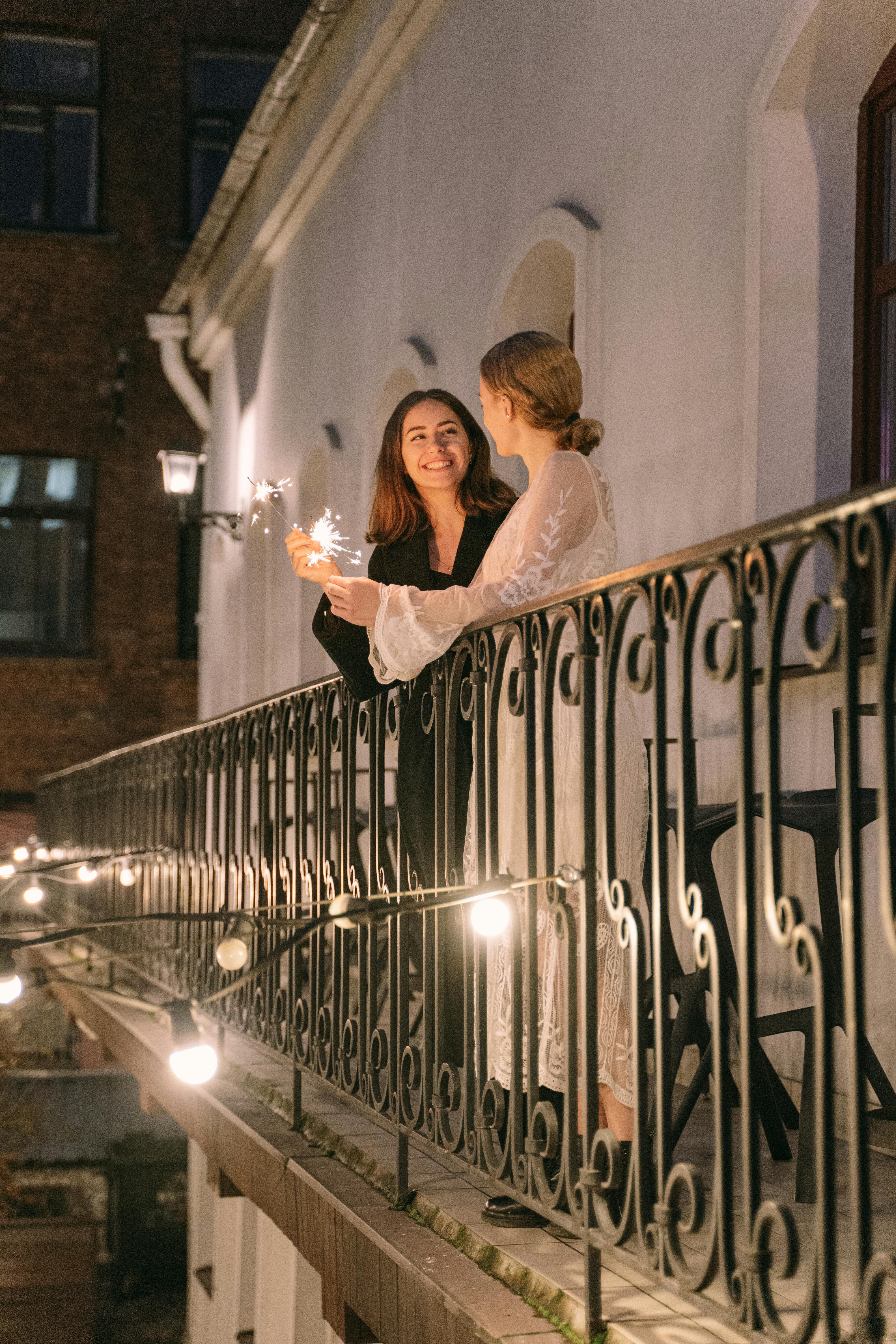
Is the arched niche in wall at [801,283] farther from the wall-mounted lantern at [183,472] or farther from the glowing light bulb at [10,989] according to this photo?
the wall-mounted lantern at [183,472]

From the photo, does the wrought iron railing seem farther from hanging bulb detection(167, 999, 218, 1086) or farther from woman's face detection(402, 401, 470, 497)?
woman's face detection(402, 401, 470, 497)

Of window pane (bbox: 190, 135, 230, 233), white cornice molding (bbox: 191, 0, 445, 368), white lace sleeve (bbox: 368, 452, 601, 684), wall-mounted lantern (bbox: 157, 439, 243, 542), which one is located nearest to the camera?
white lace sleeve (bbox: 368, 452, 601, 684)

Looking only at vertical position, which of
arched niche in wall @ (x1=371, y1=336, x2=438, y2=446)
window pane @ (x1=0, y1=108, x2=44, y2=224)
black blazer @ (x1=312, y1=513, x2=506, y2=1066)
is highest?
window pane @ (x1=0, y1=108, x2=44, y2=224)

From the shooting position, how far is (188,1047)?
10.9 ft

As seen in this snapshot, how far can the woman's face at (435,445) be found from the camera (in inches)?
131

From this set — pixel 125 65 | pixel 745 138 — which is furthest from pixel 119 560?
pixel 745 138

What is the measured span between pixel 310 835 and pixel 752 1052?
299 inches

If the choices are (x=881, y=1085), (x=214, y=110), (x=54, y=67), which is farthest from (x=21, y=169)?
(x=881, y=1085)

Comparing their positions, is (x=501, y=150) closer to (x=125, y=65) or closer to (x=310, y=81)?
(x=310, y=81)

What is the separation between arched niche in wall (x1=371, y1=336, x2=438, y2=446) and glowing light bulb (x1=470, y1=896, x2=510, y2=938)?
5.25 meters

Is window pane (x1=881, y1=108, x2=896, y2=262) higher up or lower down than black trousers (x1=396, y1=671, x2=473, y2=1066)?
higher up

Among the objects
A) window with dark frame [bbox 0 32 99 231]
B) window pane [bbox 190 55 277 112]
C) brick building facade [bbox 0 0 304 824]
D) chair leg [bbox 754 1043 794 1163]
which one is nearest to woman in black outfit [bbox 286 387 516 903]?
chair leg [bbox 754 1043 794 1163]

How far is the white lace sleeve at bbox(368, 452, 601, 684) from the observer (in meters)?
2.88

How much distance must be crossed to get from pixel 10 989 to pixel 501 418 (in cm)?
192
